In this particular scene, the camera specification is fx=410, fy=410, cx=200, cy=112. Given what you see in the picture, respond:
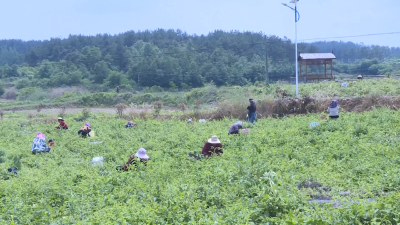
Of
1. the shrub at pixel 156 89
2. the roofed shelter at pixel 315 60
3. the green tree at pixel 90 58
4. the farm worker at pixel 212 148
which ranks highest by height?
the green tree at pixel 90 58

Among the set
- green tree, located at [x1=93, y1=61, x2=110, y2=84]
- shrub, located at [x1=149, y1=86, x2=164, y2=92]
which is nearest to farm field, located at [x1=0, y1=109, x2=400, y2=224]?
shrub, located at [x1=149, y1=86, x2=164, y2=92]

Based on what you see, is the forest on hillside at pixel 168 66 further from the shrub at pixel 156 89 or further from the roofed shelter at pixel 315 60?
the roofed shelter at pixel 315 60

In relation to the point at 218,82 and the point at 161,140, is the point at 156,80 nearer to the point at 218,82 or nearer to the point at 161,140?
the point at 218,82

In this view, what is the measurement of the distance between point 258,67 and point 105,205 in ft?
179

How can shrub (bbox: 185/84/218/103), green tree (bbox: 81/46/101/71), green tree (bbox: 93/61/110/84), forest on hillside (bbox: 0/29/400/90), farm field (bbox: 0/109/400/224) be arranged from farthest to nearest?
green tree (bbox: 81/46/101/71) < green tree (bbox: 93/61/110/84) < forest on hillside (bbox: 0/29/400/90) < shrub (bbox: 185/84/218/103) < farm field (bbox: 0/109/400/224)

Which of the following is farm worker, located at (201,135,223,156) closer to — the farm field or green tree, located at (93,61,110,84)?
the farm field

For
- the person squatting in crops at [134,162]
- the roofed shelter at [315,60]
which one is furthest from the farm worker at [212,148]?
the roofed shelter at [315,60]

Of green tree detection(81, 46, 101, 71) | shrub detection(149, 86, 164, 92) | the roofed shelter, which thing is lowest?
shrub detection(149, 86, 164, 92)

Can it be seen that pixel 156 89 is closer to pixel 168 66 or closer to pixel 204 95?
pixel 168 66

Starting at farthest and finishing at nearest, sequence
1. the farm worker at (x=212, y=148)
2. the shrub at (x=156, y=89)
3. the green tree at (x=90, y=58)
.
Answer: the green tree at (x=90, y=58) → the shrub at (x=156, y=89) → the farm worker at (x=212, y=148)

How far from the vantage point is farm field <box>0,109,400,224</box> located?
561cm

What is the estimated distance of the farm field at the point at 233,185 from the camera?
5.61 m

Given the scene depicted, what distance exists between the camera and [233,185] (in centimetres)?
731

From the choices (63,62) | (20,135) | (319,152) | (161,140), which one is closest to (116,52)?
(63,62)
